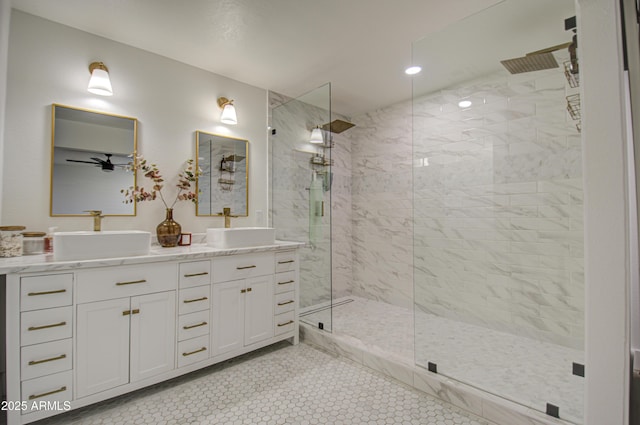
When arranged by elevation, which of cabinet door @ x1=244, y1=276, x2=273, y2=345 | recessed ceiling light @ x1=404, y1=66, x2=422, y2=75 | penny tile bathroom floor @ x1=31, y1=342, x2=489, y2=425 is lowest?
penny tile bathroom floor @ x1=31, y1=342, x2=489, y2=425

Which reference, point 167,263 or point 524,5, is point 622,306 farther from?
point 167,263

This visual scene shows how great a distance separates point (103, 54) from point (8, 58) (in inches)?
21.2

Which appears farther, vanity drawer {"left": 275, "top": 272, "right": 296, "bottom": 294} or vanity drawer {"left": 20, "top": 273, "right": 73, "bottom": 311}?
vanity drawer {"left": 275, "top": 272, "right": 296, "bottom": 294}

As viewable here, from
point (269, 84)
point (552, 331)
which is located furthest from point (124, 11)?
point (552, 331)

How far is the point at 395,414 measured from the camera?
1.72 meters

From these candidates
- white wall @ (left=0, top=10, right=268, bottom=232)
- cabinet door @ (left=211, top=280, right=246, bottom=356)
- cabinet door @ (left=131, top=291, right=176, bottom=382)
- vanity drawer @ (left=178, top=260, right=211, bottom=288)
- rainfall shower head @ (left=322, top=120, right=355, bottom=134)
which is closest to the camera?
cabinet door @ (left=131, top=291, right=176, bottom=382)

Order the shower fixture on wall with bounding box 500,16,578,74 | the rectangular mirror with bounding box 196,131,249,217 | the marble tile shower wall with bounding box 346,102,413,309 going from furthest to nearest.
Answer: the marble tile shower wall with bounding box 346,102,413,309 → the rectangular mirror with bounding box 196,131,249,217 → the shower fixture on wall with bounding box 500,16,578,74

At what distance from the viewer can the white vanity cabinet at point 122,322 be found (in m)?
1.51

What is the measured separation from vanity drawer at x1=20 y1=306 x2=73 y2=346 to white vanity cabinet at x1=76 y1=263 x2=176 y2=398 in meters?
0.05

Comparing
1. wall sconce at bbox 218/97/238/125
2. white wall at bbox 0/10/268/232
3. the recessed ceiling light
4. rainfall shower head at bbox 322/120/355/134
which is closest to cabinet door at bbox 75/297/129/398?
white wall at bbox 0/10/268/232

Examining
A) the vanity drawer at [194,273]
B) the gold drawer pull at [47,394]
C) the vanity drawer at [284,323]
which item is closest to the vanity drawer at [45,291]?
the gold drawer pull at [47,394]

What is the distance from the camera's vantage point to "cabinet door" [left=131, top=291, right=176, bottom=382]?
1826 mm

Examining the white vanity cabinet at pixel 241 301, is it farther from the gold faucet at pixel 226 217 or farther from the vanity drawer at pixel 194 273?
the gold faucet at pixel 226 217

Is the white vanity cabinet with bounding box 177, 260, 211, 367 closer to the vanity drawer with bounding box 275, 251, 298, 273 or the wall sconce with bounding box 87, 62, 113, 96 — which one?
the vanity drawer with bounding box 275, 251, 298, 273
